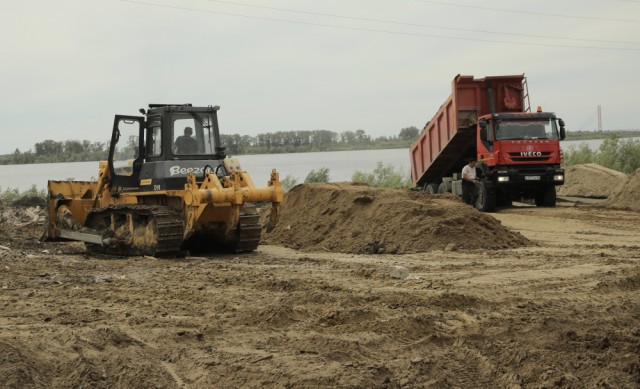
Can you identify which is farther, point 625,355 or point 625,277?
point 625,277

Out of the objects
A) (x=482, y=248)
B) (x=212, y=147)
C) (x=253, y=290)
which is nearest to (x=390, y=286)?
(x=253, y=290)

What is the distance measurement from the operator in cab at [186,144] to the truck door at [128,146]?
747 mm

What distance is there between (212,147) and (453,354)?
925cm

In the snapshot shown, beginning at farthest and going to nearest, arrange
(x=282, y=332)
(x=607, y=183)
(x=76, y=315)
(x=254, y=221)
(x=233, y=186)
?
(x=607, y=183) < (x=254, y=221) < (x=233, y=186) < (x=76, y=315) < (x=282, y=332)

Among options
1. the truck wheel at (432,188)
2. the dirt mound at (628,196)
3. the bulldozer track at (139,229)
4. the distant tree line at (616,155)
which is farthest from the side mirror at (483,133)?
the distant tree line at (616,155)

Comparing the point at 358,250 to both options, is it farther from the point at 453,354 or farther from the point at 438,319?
the point at 453,354

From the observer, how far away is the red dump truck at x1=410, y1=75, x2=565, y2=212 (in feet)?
75.1

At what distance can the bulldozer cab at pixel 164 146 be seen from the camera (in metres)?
15.0

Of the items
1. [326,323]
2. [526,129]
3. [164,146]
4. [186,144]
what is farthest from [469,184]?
[326,323]

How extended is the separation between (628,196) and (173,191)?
1370 cm

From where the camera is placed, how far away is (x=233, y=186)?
1437cm

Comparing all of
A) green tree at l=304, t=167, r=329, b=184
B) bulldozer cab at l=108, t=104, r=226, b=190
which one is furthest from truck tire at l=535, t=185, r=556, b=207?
bulldozer cab at l=108, t=104, r=226, b=190

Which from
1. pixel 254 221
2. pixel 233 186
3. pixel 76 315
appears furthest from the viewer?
pixel 254 221

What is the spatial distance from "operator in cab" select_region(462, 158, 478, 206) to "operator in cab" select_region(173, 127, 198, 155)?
9.76 meters
